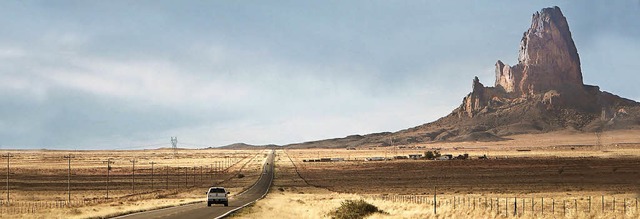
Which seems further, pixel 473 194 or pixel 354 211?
pixel 473 194

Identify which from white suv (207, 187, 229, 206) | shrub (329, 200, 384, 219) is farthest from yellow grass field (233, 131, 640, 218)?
white suv (207, 187, 229, 206)

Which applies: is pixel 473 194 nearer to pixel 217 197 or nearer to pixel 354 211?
pixel 217 197

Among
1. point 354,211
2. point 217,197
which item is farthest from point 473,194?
point 354,211

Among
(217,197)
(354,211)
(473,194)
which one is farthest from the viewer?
(473,194)

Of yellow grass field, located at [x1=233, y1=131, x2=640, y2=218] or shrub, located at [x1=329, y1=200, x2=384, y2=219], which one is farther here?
shrub, located at [x1=329, y1=200, x2=384, y2=219]

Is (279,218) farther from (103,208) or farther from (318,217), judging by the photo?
(103,208)

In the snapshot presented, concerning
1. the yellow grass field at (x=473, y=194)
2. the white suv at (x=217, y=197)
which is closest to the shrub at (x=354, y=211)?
the yellow grass field at (x=473, y=194)

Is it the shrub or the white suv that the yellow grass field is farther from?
the white suv

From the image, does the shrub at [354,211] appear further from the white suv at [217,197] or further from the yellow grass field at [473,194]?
the white suv at [217,197]

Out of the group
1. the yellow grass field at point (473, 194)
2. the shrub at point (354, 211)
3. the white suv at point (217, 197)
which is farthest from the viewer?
the white suv at point (217, 197)

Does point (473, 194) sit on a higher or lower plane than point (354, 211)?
lower

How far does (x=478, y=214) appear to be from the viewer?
38.2 metres

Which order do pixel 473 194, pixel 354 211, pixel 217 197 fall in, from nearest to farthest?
pixel 354 211 < pixel 217 197 < pixel 473 194

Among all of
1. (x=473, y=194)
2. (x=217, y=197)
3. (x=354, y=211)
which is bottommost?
(x=473, y=194)
